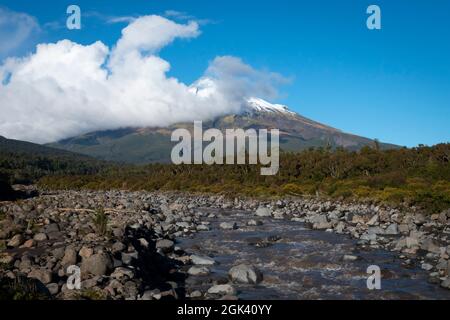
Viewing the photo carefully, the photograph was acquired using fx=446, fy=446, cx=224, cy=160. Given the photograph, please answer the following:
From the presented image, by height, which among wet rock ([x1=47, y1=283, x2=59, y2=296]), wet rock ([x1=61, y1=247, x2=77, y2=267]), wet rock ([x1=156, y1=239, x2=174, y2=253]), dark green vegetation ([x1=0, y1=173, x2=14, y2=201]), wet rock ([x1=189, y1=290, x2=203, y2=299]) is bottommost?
wet rock ([x1=189, y1=290, x2=203, y2=299])

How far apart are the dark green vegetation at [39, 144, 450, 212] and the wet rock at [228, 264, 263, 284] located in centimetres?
2039

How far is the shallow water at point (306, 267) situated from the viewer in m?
13.4

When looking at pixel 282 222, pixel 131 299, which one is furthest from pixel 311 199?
pixel 131 299

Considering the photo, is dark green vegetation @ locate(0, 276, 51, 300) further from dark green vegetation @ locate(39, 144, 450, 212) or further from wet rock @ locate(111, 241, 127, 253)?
dark green vegetation @ locate(39, 144, 450, 212)

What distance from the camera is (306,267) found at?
17.0 m

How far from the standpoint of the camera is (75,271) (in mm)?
12453

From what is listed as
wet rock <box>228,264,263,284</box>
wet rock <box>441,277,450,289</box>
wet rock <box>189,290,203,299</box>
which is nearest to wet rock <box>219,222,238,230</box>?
wet rock <box>228,264,263,284</box>

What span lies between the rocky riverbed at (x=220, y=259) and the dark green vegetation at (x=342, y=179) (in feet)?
33.1

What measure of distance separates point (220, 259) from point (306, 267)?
359cm

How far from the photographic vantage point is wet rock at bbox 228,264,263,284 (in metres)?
14.6

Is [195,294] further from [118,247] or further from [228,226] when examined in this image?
[228,226]

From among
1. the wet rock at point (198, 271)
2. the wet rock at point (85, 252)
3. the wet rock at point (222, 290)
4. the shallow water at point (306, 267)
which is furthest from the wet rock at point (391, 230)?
the wet rock at point (85, 252)

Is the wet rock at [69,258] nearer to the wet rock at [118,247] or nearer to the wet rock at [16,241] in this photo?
the wet rock at [118,247]

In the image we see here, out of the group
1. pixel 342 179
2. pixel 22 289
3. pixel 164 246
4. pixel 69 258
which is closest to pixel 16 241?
pixel 69 258
